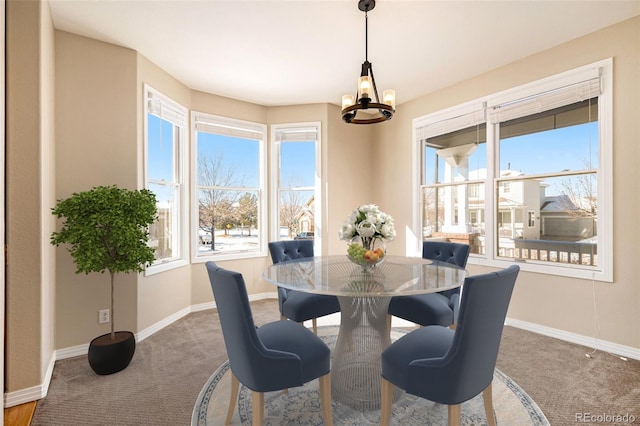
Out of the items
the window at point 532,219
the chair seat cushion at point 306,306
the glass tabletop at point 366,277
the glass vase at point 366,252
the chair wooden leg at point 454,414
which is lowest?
the chair wooden leg at point 454,414

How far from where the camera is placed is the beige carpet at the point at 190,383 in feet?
6.61

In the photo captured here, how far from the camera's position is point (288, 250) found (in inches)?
127

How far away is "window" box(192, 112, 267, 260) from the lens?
4.20 m

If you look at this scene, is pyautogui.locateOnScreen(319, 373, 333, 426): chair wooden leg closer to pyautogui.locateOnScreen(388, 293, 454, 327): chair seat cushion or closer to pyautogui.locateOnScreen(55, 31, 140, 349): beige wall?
pyautogui.locateOnScreen(388, 293, 454, 327): chair seat cushion

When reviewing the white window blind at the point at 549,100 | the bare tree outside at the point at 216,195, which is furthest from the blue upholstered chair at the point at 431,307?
the bare tree outside at the point at 216,195

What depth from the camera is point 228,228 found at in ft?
14.5

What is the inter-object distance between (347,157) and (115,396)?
12.4ft

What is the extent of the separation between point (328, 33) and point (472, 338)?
8.65 ft

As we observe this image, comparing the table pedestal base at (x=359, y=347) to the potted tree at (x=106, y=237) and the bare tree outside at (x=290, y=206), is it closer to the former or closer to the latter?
the potted tree at (x=106, y=237)

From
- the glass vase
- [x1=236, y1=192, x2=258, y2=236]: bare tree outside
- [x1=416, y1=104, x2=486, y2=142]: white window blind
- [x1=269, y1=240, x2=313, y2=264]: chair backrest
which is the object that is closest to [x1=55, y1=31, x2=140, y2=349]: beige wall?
[x1=269, y1=240, x2=313, y2=264]: chair backrest

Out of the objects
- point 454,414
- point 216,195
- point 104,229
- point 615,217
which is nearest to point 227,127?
point 216,195

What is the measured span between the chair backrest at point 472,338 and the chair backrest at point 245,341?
2.18ft

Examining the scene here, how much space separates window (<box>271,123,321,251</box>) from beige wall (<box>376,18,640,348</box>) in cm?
238

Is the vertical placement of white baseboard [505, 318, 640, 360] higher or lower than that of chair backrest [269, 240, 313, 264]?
lower
